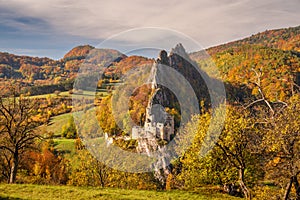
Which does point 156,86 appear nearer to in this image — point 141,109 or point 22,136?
point 141,109

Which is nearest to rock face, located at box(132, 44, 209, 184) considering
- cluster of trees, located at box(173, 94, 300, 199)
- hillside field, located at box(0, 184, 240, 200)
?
cluster of trees, located at box(173, 94, 300, 199)

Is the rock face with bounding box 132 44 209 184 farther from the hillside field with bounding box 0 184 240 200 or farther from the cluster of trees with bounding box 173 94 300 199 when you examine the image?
the hillside field with bounding box 0 184 240 200

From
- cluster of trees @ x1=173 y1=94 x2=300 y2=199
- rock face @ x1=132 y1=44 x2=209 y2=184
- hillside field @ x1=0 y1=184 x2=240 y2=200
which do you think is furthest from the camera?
rock face @ x1=132 y1=44 x2=209 y2=184

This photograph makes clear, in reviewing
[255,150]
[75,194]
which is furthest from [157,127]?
[75,194]

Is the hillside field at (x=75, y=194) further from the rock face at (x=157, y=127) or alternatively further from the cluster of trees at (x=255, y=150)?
the rock face at (x=157, y=127)

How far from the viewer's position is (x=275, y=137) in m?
13.5

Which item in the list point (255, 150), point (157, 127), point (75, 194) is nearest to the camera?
point (75, 194)

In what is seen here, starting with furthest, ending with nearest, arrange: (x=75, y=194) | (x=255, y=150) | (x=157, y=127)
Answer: (x=157, y=127)
(x=255, y=150)
(x=75, y=194)

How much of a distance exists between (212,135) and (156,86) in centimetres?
5083

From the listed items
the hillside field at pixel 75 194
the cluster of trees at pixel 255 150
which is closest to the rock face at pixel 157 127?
the cluster of trees at pixel 255 150

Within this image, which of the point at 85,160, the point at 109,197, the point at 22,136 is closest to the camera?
the point at 109,197

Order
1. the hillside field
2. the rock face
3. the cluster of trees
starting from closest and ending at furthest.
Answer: the cluster of trees, the hillside field, the rock face

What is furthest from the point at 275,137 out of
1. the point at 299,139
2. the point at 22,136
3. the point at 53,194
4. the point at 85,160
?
the point at 85,160

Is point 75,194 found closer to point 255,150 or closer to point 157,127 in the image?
point 255,150
